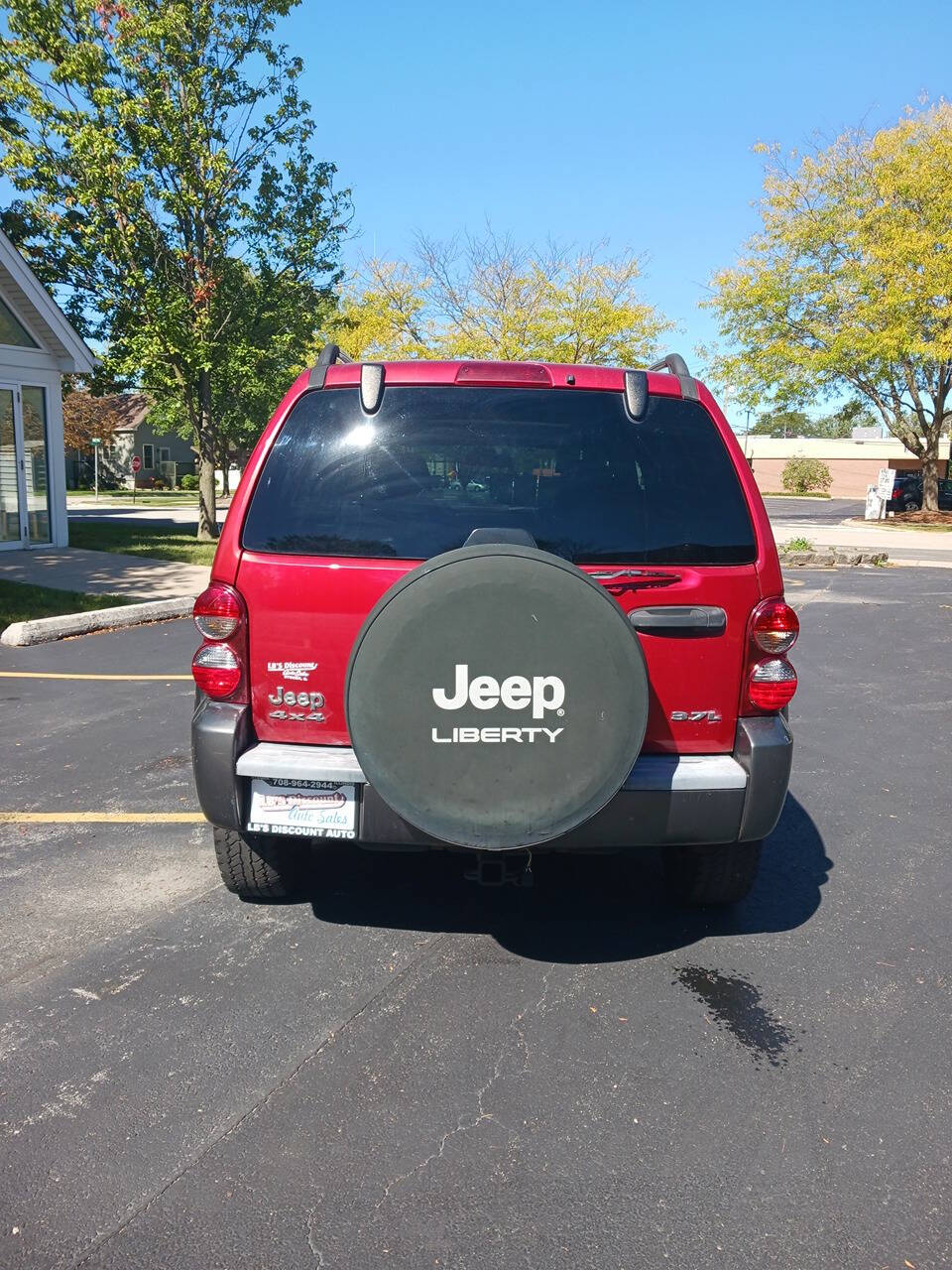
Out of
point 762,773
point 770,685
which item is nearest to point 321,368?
point 770,685

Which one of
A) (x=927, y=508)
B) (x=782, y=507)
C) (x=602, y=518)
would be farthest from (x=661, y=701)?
(x=782, y=507)

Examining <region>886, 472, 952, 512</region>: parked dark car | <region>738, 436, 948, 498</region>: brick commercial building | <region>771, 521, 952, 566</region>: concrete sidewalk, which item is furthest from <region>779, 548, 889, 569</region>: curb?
<region>738, 436, 948, 498</region>: brick commercial building

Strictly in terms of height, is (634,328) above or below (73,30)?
below

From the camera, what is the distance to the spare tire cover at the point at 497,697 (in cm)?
275

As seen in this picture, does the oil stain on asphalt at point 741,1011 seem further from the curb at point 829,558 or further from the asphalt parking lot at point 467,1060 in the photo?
the curb at point 829,558

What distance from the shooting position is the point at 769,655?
3.22m

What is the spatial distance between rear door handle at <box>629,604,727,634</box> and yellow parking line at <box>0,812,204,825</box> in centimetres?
268

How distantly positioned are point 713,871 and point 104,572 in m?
12.5

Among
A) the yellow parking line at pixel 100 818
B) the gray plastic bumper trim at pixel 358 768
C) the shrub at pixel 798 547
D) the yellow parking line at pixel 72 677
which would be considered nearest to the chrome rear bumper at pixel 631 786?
the gray plastic bumper trim at pixel 358 768

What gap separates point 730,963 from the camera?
342 cm

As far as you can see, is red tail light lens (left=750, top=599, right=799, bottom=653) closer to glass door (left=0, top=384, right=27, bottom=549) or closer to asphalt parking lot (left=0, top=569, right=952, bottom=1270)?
asphalt parking lot (left=0, top=569, right=952, bottom=1270)

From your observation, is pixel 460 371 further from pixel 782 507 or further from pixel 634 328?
pixel 782 507

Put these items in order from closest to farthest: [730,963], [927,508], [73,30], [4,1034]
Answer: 1. [4,1034]
2. [730,963]
3. [73,30]
4. [927,508]

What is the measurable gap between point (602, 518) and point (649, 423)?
1.35 ft
